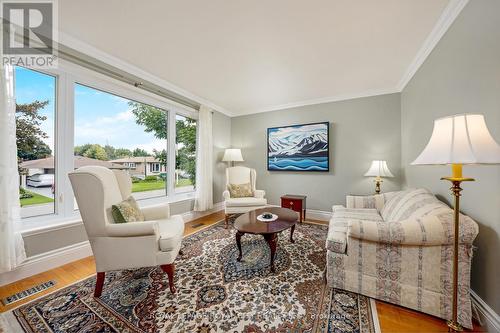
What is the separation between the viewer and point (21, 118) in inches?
77.6

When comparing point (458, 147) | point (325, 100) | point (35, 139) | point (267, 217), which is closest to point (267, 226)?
point (267, 217)

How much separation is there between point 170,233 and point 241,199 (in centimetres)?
182

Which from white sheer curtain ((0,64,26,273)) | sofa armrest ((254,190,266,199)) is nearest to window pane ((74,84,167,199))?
white sheer curtain ((0,64,26,273))

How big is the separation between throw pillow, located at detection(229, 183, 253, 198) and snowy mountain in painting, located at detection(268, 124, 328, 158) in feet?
3.44

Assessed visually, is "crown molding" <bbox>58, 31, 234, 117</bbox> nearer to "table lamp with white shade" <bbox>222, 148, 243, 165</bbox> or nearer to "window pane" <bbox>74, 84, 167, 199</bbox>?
"window pane" <bbox>74, 84, 167, 199</bbox>

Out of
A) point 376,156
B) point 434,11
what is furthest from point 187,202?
point 434,11

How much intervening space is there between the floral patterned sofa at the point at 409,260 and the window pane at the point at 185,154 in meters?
3.03

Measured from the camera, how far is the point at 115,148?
2.80 metres

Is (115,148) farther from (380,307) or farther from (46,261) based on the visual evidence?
(380,307)

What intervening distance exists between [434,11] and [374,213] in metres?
2.19

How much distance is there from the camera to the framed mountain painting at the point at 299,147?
3.79 m

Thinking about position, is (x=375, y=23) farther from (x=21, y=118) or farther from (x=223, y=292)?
(x=21, y=118)

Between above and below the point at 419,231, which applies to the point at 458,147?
above

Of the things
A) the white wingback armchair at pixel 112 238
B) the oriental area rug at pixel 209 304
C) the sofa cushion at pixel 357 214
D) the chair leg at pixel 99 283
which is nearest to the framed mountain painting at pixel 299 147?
the sofa cushion at pixel 357 214
